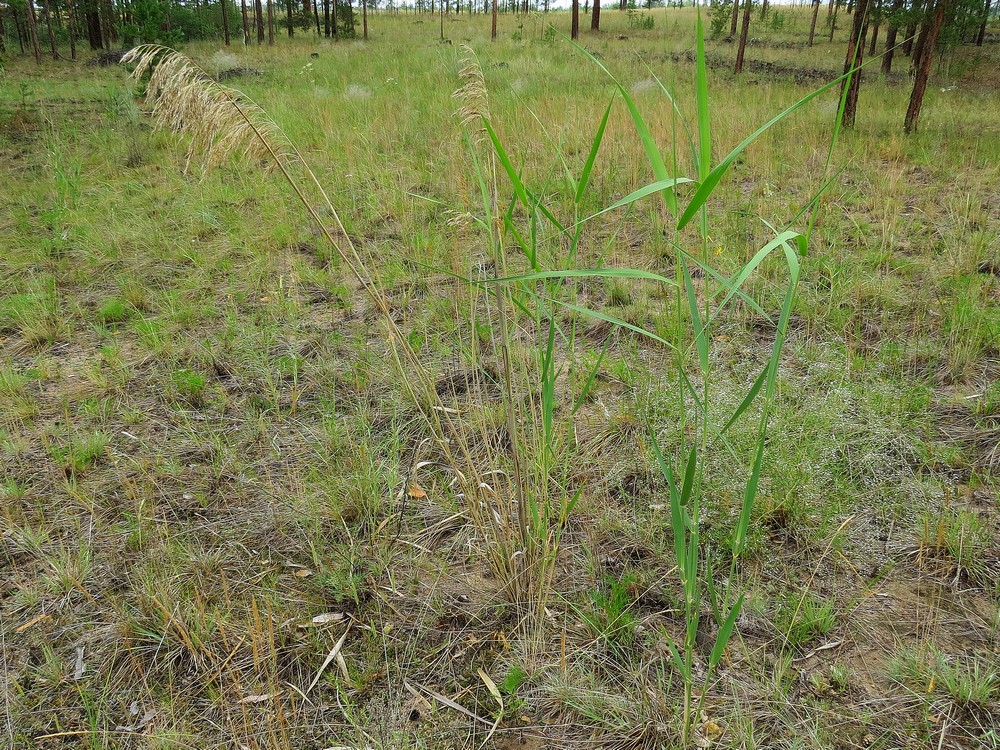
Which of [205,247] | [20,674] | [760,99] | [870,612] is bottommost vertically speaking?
[20,674]

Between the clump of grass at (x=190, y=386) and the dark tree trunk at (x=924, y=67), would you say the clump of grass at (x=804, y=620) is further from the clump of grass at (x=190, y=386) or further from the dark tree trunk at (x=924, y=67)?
the dark tree trunk at (x=924, y=67)

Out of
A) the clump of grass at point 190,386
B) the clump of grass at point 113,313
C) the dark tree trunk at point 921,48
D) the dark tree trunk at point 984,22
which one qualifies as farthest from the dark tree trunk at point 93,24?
the dark tree trunk at point 984,22

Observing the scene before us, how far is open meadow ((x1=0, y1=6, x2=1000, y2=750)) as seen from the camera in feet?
5.05

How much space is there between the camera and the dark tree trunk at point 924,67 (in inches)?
228

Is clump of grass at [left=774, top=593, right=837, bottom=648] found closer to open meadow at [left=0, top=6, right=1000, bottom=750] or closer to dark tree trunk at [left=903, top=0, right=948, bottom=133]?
open meadow at [left=0, top=6, right=1000, bottom=750]

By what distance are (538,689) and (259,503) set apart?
1324 millimetres

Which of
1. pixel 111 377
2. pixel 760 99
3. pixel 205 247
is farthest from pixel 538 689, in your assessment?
pixel 760 99

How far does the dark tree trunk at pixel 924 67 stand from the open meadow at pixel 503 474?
210 cm

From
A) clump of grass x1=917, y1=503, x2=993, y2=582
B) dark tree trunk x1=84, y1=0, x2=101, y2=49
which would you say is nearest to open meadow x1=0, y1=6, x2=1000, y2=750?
clump of grass x1=917, y1=503, x2=993, y2=582

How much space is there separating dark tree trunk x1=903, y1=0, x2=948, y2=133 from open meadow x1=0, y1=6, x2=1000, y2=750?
2098mm

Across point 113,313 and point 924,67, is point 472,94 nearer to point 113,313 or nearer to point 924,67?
point 113,313

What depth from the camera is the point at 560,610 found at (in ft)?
6.02

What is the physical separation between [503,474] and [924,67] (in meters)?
7.06

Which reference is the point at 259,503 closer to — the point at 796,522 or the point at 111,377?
the point at 111,377
